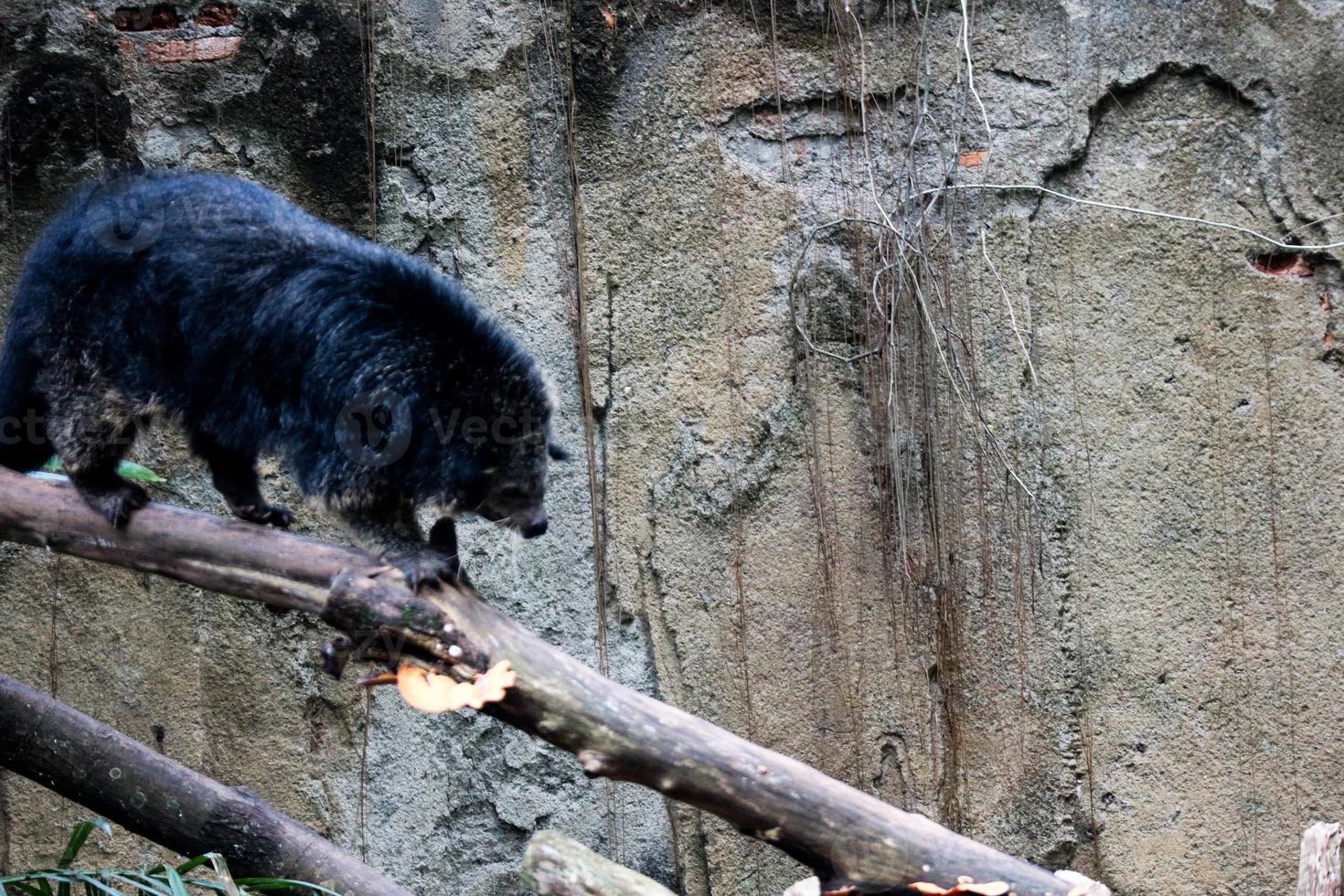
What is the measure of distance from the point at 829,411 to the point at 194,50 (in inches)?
83.2

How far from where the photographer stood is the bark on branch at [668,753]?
2.26 metres

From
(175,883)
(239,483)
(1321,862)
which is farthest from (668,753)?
(239,483)

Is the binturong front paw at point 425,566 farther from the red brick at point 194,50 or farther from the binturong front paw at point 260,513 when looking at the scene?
the red brick at point 194,50

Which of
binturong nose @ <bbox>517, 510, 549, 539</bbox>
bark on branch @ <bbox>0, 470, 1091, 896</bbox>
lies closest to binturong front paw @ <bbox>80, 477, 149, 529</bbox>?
bark on branch @ <bbox>0, 470, 1091, 896</bbox>

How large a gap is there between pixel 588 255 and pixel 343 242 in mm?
992

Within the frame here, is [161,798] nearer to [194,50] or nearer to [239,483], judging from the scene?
[239,483]

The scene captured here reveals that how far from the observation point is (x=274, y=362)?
2.77 m

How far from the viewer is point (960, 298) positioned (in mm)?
3582

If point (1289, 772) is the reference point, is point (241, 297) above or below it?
above

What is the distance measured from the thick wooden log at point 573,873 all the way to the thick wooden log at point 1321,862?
121 centimetres

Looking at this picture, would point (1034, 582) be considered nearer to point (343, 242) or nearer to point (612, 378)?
point (612, 378)

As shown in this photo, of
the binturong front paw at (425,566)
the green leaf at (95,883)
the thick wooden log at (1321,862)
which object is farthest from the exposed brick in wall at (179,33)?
the thick wooden log at (1321,862)

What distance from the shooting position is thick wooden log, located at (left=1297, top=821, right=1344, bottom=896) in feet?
7.84

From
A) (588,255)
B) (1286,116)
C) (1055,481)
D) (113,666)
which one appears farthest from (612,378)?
(1286,116)
